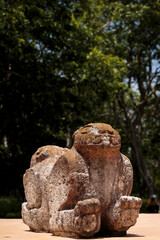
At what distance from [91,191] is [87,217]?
0.51m

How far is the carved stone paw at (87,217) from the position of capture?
243 inches

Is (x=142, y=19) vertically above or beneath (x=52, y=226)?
above

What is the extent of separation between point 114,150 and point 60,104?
→ 8.69m

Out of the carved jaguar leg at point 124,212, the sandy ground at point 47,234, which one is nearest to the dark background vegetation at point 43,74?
the sandy ground at point 47,234

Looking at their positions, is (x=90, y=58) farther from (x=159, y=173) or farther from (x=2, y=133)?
(x=159, y=173)

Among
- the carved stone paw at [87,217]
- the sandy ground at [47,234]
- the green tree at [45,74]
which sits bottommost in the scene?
the sandy ground at [47,234]

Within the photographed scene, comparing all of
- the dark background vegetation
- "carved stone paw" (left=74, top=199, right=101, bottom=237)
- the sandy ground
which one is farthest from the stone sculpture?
the dark background vegetation

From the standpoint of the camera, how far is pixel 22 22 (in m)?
13.9

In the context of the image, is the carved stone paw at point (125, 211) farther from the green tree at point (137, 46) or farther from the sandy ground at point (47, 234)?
the green tree at point (137, 46)

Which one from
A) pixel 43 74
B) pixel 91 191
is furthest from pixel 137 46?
pixel 91 191

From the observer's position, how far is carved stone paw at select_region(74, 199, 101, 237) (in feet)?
20.3

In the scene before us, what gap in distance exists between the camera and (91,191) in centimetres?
657

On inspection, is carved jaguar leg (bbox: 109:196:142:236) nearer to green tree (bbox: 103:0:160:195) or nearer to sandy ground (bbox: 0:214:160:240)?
sandy ground (bbox: 0:214:160:240)

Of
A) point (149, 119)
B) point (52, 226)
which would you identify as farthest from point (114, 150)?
point (149, 119)
